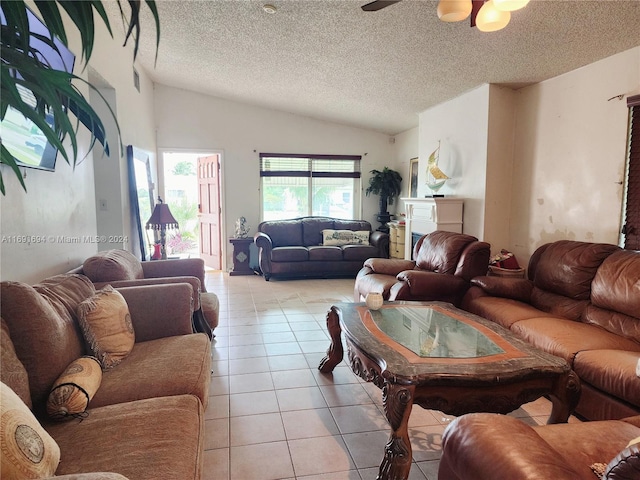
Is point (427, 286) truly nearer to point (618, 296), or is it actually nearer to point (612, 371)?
point (618, 296)

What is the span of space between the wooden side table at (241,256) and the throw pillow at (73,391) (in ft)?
15.0

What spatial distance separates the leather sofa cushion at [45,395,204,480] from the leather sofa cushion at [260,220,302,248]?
4.70 m

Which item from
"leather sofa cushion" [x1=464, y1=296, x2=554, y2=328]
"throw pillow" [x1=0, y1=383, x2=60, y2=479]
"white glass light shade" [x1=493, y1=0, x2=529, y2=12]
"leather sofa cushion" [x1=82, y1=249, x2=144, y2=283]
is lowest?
"leather sofa cushion" [x1=464, y1=296, x2=554, y2=328]

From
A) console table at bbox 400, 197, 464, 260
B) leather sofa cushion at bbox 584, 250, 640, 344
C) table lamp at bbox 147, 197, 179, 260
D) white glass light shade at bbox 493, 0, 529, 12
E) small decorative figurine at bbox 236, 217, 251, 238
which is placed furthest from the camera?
small decorative figurine at bbox 236, 217, 251, 238

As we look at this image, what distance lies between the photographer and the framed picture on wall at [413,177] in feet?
20.3

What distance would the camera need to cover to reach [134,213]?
4.38 m

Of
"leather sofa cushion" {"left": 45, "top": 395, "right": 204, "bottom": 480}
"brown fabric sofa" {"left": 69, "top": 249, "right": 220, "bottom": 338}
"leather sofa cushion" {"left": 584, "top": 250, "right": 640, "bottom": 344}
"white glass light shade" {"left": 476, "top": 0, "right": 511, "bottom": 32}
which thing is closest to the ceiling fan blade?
"white glass light shade" {"left": 476, "top": 0, "right": 511, "bottom": 32}

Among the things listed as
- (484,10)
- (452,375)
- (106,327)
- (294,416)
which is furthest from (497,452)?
(484,10)

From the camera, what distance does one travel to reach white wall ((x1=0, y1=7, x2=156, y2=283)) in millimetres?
1987

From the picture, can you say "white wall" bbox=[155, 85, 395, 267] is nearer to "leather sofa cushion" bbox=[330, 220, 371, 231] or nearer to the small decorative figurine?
the small decorative figurine

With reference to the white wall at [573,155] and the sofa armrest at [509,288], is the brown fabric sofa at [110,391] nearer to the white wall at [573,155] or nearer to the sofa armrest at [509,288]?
the sofa armrest at [509,288]

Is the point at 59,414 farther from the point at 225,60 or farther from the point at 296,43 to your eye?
the point at 225,60

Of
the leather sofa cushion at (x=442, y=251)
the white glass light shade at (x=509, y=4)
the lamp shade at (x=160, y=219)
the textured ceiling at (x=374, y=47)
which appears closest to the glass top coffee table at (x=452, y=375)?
the leather sofa cushion at (x=442, y=251)

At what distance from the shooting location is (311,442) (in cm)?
198
